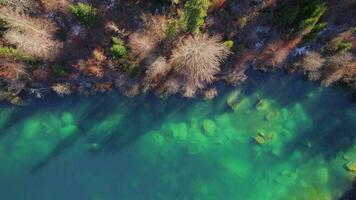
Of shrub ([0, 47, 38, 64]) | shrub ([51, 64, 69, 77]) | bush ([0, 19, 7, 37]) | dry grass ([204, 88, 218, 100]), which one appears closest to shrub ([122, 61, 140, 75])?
shrub ([51, 64, 69, 77])

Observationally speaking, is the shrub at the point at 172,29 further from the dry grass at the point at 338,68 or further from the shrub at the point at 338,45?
the dry grass at the point at 338,68

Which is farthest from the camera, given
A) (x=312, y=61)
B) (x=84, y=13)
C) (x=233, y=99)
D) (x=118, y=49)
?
(x=233, y=99)

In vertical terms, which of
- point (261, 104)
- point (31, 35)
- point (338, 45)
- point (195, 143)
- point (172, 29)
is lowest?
point (195, 143)

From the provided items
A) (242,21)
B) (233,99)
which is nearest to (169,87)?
(233,99)

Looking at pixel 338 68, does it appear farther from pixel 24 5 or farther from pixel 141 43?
pixel 24 5

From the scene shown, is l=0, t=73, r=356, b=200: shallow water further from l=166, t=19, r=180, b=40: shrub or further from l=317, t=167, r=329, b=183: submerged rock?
l=166, t=19, r=180, b=40: shrub

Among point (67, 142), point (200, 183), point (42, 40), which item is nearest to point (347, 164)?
point (200, 183)
